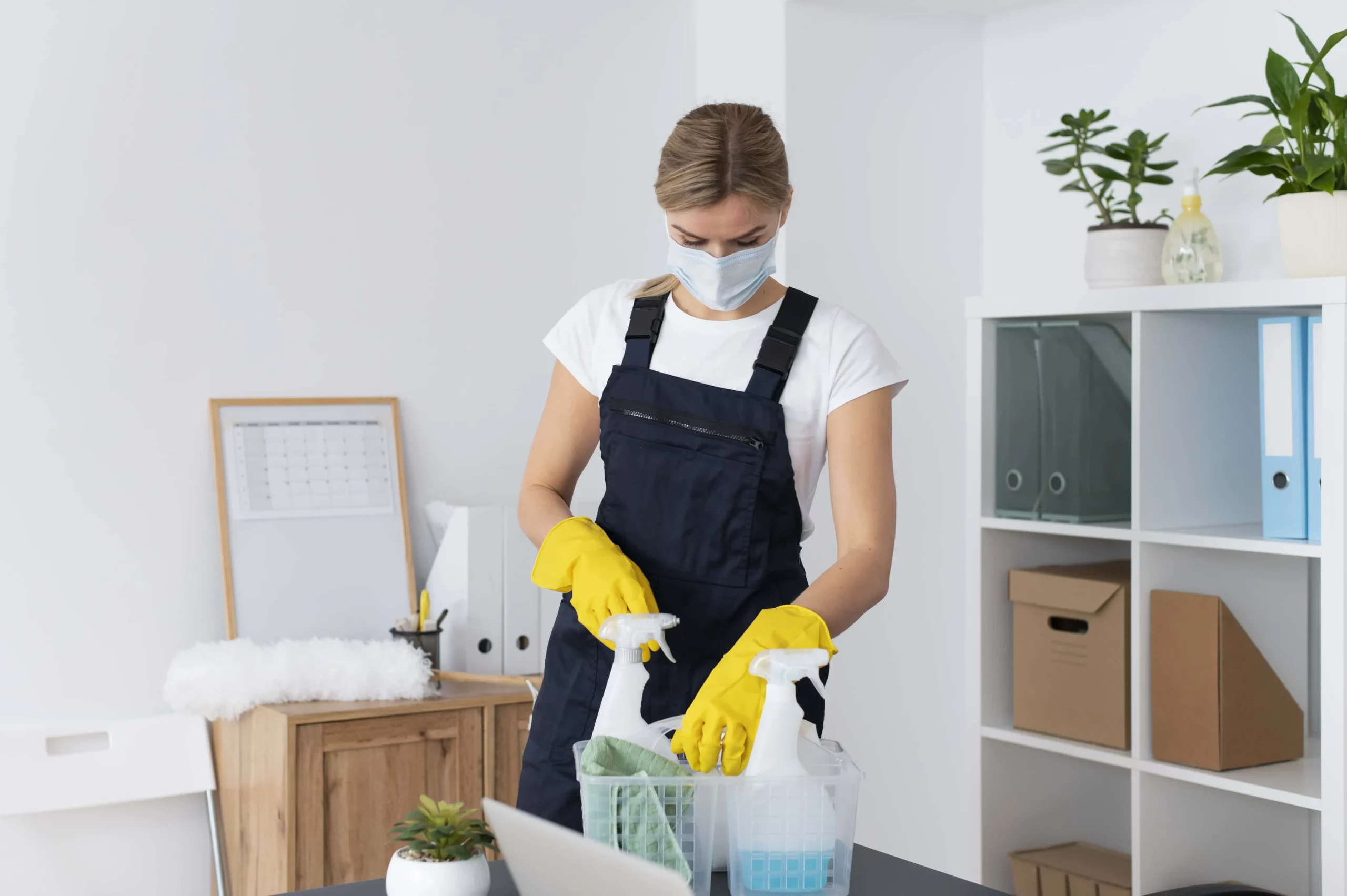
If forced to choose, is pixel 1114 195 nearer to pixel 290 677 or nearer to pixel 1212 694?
pixel 1212 694

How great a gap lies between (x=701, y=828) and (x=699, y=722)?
124 millimetres


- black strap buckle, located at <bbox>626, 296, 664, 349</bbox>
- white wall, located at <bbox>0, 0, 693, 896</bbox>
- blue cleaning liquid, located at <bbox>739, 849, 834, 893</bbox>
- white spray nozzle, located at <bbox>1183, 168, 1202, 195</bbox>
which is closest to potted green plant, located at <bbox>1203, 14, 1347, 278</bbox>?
white spray nozzle, located at <bbox>1183, 168, 1202, 195</bbox>

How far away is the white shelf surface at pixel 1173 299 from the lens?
2041 mm

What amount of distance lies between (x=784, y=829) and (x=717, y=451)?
2.05ft

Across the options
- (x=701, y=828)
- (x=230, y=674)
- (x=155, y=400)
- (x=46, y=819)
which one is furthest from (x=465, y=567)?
(x=701, y=828)

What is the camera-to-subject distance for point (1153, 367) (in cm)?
229

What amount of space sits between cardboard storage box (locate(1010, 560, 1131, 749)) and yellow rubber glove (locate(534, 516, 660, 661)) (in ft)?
3.57

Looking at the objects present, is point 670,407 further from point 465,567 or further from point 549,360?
point 549,360

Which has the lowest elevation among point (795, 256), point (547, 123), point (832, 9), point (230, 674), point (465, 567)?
point (230, 674)

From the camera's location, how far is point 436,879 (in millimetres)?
1131

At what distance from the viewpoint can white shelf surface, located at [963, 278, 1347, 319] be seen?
2.04m

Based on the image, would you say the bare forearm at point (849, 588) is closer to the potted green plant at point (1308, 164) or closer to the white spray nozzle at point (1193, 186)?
the potted green plant at point (1308, 164)

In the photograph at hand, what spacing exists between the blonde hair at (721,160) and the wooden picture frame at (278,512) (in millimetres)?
1481

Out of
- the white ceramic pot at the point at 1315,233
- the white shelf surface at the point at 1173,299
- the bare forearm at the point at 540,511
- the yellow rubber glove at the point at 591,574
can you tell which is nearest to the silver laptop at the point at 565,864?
the yellow rubber glove at the point at 591,574
